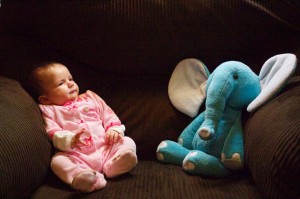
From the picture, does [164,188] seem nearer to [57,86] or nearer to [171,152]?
[171,152]

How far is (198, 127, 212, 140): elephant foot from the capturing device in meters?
1.20

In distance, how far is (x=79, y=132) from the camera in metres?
1.24

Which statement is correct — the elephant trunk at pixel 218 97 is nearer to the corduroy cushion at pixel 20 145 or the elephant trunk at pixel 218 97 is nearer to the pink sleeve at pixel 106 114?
the pink sleeve at pixel 106 114

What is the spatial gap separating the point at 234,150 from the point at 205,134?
11 cm

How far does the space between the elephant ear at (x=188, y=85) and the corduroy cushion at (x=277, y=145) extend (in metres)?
0.26

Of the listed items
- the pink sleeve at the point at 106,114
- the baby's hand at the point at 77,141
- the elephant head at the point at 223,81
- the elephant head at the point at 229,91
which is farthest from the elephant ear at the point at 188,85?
the baby's hand at the point at 77,141

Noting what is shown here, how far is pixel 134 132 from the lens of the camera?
4.72 feet

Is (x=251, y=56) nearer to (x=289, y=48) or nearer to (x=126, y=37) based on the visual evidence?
(x=289, y=48)

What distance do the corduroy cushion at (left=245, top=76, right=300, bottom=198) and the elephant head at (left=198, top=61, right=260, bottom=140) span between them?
3.6 inches

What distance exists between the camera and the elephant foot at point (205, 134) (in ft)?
3.92

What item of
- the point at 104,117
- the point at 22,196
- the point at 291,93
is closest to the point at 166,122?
the point at 104,117

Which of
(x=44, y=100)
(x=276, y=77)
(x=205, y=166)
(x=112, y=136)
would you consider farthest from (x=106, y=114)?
(x=276, y=77)

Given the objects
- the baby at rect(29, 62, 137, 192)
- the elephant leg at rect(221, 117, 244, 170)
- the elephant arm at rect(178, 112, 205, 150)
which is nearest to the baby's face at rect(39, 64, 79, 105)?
the baby at rect(29, 62, 137, 192)

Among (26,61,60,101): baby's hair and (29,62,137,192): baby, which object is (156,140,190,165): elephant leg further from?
(26,61,60,101): baby's hair
